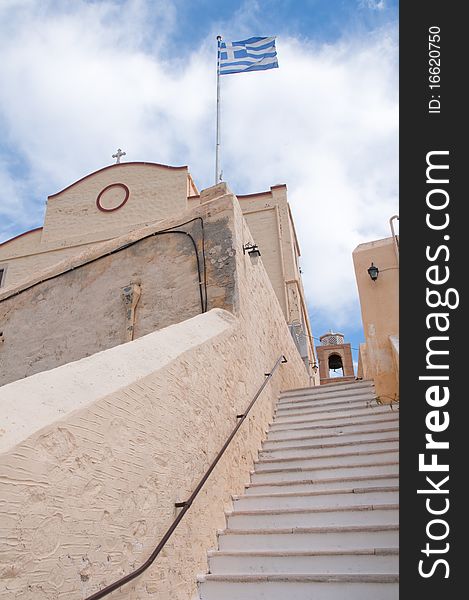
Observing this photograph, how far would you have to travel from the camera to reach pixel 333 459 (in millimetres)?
4352

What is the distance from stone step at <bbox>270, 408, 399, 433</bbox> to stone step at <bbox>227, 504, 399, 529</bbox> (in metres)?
1.57

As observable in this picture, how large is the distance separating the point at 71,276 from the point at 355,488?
4695 mm

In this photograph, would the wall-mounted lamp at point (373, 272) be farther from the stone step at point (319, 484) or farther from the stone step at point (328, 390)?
the stone step at point (319, 484)

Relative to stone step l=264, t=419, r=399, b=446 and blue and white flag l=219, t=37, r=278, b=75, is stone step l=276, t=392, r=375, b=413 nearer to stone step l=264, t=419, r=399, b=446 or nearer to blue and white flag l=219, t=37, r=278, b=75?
stone step l=264, t=419, r=399, b=446

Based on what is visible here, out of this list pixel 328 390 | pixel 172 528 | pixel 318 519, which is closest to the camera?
pixel 172 528

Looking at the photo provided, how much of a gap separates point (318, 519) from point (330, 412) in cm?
218

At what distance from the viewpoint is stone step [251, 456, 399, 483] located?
13.1 feet

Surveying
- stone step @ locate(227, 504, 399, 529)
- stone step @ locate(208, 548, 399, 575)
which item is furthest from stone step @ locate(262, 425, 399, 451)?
stone step @ locate(208, 548, 399, 575)

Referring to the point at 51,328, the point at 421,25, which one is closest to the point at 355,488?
the point at 421,25

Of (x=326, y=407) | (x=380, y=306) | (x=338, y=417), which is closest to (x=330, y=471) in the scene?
(x=338, y=417)

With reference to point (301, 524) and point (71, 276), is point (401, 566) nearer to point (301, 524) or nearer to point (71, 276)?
point (301, 524)

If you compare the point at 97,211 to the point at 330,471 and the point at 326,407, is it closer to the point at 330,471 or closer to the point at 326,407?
the point at 326,407

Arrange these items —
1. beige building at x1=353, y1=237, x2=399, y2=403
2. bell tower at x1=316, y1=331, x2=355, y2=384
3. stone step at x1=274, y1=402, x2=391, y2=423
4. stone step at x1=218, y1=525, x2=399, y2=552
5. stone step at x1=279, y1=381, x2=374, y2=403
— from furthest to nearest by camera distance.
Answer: bell tower at x1=316, y1=331, x2=355, y2=384 → stone step at x1=279, y1=381, x2=374, y2=403 → beige building at x1=353, y1=237, x2=399, y2=403 → stone step at x1=274, y1=402, x2=391, y2=423 → stone step at x1=218, y1=525, x2=399, y2=552

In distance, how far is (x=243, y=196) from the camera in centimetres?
1456
